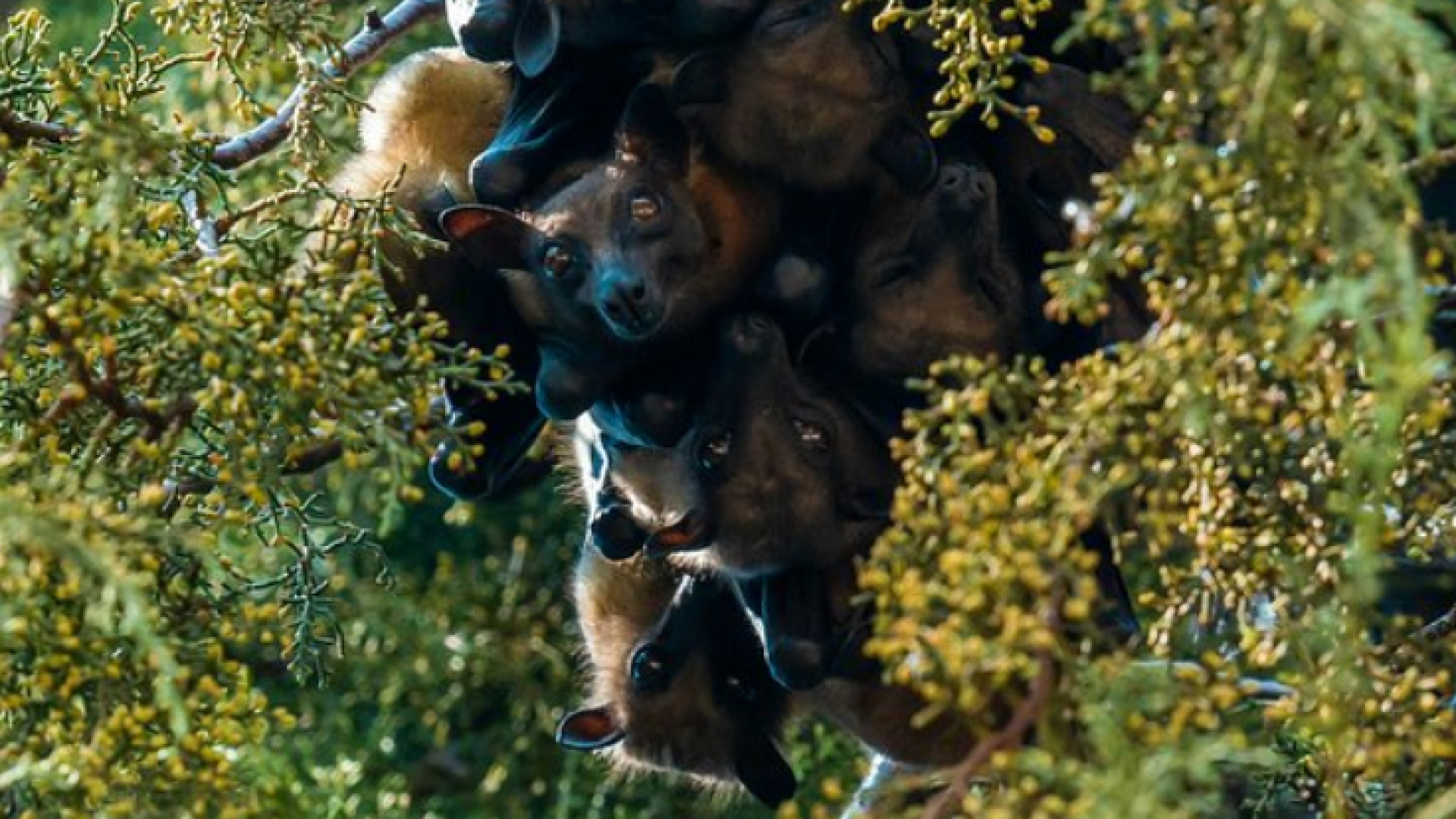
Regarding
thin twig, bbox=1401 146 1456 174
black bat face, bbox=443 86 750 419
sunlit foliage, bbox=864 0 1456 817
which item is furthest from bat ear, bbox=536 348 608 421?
thin twig, bbox=1401 146 1456 174

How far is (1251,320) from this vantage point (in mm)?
1559

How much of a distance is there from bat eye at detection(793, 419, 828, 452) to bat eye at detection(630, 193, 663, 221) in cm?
20

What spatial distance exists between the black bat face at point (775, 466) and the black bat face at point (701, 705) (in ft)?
0.80

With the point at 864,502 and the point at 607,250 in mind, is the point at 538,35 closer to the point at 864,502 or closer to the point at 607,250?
the point at 607,250

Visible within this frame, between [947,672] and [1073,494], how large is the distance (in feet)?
0.44

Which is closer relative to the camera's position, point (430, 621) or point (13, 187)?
point (13, 187)

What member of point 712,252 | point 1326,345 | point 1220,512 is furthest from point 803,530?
point 1326,345

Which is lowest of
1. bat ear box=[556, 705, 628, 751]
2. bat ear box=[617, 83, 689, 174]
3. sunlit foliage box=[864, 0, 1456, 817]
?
bat ear box=[556, 705, 628, 751]

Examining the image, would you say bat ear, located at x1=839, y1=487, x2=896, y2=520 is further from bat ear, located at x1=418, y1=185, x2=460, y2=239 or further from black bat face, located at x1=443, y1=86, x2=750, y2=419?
bat ear, located at x1=418, y1=185, x2=460, y2=239

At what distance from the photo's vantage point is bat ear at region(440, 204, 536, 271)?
6.81ft

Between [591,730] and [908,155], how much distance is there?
2.29 ft

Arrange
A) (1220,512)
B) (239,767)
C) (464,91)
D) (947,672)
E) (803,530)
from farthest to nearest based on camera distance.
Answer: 1. (464,91)
2. (803,530)
3. (239,767)
4. (1220,512)
5. (947,672)

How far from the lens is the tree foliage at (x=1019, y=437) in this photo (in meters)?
1.50

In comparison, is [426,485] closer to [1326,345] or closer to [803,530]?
[803,530]
